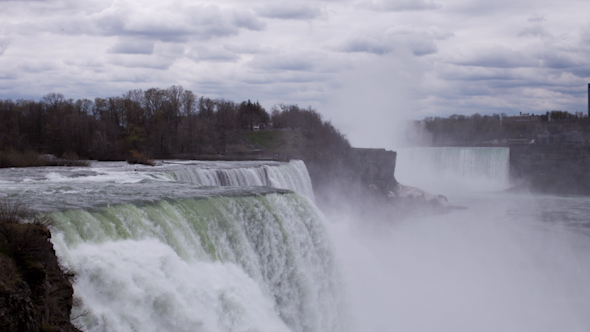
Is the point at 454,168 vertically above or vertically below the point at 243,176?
below

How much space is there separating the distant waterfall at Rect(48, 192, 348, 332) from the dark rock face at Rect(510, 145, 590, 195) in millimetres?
41709

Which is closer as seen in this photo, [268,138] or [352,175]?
[352,175]

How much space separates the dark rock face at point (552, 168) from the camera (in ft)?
156

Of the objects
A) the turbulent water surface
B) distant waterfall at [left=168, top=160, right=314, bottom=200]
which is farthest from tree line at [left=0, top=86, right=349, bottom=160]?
the turbulent water surface

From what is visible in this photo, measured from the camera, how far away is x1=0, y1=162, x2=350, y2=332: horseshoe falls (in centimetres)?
700

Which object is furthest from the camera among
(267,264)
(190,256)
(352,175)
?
(352,175)

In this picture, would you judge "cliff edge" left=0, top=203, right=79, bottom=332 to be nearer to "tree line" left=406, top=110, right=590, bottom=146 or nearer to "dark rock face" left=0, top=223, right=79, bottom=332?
"dark rock face" left=0, top=223, right=79, bottom=332

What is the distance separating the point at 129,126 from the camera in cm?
5244

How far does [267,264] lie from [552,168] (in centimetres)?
4634

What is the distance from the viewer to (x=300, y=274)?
11.8 m

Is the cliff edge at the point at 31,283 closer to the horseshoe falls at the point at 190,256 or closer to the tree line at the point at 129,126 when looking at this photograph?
the horseshoe falls at the point at 190,256

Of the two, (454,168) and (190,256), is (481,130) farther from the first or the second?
(190,256)

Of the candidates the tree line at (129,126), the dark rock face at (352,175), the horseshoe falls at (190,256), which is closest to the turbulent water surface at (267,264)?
the horseshoe falls at (190,256)

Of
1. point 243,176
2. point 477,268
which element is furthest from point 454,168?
point 243,176
